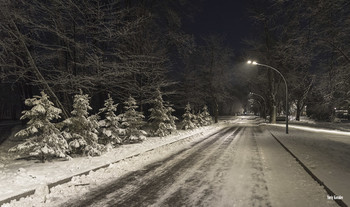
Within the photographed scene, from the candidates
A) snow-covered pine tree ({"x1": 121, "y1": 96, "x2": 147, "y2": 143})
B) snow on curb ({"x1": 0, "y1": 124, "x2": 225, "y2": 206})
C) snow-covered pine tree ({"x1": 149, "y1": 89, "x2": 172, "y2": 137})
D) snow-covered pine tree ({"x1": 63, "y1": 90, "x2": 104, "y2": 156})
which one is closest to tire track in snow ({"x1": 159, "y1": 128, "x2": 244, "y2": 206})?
snow on curb ({"x1": 0, "y1": 124, "x2": 225, "y2": 206})

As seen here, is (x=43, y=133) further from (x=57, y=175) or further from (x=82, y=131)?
(x=57, y=175)

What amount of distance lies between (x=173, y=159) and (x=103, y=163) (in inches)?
121

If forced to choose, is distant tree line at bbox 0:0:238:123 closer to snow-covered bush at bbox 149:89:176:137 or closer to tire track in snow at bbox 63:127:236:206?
snow-covered bush at bbox 149:89:176:137

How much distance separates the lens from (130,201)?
19.3ft

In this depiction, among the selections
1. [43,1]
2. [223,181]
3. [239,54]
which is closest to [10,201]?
[223,181]

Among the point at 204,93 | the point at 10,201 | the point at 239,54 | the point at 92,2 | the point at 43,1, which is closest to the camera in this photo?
the point at 10,201

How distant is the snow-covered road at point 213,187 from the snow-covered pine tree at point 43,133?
12.1 ft

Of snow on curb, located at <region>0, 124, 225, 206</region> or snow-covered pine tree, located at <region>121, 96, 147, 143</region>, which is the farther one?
snow-covered pine tree, located at <region>121, 96, 147, 143</region>

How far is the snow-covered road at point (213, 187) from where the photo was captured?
19.1 ft

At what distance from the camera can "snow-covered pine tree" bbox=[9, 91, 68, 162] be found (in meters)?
9.83

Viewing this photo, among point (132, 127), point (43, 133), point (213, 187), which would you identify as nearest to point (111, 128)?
point (132, 127)

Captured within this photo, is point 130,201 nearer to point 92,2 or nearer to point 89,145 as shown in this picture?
point 89,145

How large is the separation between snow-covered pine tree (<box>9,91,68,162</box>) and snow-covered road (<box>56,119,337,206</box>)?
3686 millimetres

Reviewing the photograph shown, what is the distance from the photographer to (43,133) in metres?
10.3
